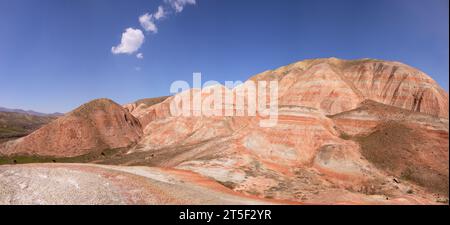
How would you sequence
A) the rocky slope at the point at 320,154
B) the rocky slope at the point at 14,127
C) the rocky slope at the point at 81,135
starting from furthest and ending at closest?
the rocky slope at the point at 14,127, the rocky slope at the point at 81,135, the rocky slope at the point at 320,154

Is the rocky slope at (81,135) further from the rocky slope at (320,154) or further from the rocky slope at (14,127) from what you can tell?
the rocky slope at (14,127)

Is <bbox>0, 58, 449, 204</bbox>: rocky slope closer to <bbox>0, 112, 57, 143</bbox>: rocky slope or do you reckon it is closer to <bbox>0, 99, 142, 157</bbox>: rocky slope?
<bbox>0, 99, 142, 157</bbox>: rocky slope

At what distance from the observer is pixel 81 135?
56.5 m

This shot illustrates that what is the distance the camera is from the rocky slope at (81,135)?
53.3 meters

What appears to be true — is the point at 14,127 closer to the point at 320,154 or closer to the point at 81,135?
the point at 81,135

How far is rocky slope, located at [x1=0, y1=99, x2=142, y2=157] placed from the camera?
175 ft

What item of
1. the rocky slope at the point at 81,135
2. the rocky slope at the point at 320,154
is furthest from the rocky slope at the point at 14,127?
the rocky slope at the point at 320,154

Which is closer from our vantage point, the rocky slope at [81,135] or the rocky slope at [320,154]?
the rocky slope at [320,154]

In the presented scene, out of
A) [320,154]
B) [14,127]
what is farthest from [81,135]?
[14,127]

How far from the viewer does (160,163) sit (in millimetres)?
31625

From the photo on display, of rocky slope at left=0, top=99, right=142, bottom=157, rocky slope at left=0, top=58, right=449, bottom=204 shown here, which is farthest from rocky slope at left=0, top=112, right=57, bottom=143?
rocky slope at left=0, top=58, right=449, bottom=204

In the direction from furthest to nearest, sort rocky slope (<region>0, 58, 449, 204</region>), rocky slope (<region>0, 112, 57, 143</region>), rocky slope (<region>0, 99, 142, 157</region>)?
rocky slope (<region>0, 112, 57, 143</region>), rocky slope (<region>0, 99, 142, 157</region>), rocky slope (<region>0, 58, 449, 204</region>)

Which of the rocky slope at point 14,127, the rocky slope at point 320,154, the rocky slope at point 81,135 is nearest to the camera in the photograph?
the rocky slope at point 320,154

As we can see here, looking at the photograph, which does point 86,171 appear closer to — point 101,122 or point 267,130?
point 267,130
